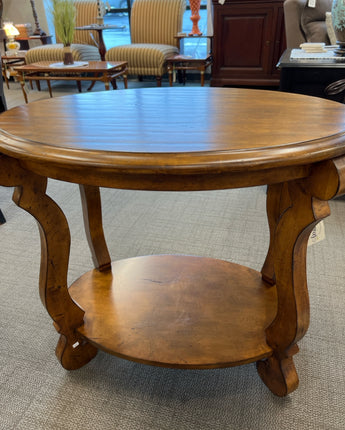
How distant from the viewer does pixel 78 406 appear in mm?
939

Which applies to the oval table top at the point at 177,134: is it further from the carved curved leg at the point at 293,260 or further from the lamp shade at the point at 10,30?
the lamp shade at the point at 10,30

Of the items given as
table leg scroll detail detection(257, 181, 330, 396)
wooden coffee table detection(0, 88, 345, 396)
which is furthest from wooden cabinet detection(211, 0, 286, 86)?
table leg scroll detail detection(257, 181, 330, 396)

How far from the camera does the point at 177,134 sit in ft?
2.25

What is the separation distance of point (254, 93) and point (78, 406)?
1011 millimetres

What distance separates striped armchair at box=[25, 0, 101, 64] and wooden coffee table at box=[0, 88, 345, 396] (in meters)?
3.68

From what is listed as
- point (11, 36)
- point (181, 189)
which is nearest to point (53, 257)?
point (181, 189)

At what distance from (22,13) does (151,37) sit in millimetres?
2236

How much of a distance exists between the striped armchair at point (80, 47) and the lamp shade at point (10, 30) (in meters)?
0.63

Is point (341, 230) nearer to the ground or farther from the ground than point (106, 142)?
nearer to the ground

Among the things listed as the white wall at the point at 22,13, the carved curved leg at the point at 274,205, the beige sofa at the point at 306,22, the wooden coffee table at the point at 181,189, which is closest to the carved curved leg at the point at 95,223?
the wooden coffee table at the point at 181,189

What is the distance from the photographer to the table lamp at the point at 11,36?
4.73m

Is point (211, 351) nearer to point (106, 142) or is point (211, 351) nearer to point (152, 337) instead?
point (152, 337)

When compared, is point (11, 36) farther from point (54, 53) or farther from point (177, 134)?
point (177, 134)

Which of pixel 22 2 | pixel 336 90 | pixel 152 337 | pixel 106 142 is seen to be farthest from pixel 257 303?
pixel 22 2
